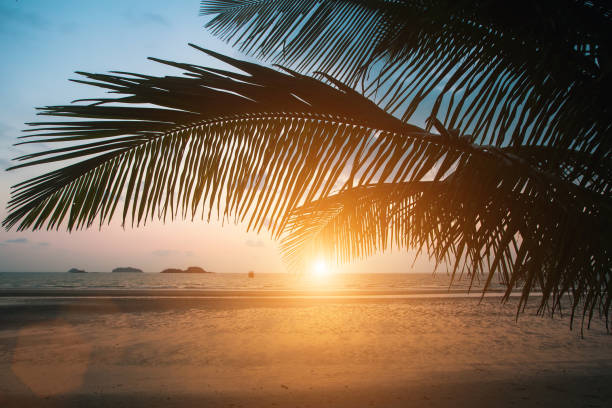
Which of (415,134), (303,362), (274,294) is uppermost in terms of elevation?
(415,134)

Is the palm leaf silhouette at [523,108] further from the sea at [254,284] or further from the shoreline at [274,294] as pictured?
the shoreline at [274,294]

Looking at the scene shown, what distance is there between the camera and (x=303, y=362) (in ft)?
17.1

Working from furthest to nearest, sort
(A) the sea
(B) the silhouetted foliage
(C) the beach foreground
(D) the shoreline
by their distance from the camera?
(A) the sea → (D) the shoreline → (C) the beach foreground → (B) the silhouetted foliage

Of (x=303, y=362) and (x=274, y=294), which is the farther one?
(x=274, y=294)

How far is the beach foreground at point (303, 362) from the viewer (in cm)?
388

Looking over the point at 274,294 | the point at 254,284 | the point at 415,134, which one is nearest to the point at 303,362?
the point at 415,134

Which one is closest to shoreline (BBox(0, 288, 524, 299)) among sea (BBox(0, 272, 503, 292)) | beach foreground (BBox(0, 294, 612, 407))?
sea (BBox(0, 272, 503, 292))

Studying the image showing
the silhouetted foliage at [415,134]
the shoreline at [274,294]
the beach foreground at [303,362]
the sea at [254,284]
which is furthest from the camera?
the sea at [254,284]

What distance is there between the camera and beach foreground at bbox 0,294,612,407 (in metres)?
3.88

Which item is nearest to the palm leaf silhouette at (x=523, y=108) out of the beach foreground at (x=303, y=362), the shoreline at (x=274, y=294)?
the beach foreground at (x=303, y=362)

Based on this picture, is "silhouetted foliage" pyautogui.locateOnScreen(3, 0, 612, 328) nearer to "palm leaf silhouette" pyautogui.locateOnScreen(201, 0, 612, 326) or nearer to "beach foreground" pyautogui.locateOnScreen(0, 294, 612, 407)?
"palm leaf silhouette" pyautogui.locateOnScreen(201, 0, 612, 326)

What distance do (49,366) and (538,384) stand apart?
21.8ft

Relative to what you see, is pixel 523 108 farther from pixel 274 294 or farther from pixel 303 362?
pixel 274 294

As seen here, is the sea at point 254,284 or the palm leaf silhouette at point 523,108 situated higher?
the palm leaf silhouette at point 523,108
